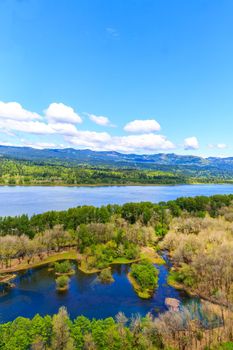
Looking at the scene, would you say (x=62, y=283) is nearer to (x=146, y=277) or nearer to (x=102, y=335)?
(x=146, y=277)

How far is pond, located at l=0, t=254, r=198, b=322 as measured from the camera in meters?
37.6

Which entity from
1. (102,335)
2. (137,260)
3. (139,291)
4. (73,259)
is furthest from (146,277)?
(73,259)

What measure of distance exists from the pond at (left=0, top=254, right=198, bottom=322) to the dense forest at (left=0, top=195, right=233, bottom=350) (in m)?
2.09

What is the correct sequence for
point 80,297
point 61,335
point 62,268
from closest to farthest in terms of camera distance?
1. point 61,335
2. point 80,297
3. point 62,268

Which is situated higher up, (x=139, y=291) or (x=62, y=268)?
(x=62, y=268)

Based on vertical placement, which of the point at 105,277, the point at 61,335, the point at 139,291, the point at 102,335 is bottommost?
the point at 139,291

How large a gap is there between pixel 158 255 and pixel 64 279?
23.5m

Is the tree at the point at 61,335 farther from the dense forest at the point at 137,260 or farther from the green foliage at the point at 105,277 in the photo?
the green foliage at the point at 105,277

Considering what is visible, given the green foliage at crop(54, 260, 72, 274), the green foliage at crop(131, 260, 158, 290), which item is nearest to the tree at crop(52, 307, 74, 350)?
the green foliage at crop(131, 260, 158, 290)

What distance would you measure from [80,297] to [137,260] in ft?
59.4

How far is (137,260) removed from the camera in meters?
56.9

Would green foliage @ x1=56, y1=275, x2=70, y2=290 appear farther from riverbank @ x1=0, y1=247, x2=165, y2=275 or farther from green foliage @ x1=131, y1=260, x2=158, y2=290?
green foliage @ x1=131, y1=260, x2=158, y2=290

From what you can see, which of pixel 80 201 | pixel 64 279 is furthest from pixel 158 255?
pixel 80 201

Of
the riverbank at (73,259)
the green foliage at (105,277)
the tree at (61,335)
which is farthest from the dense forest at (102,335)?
the riverbank at (73,259)
